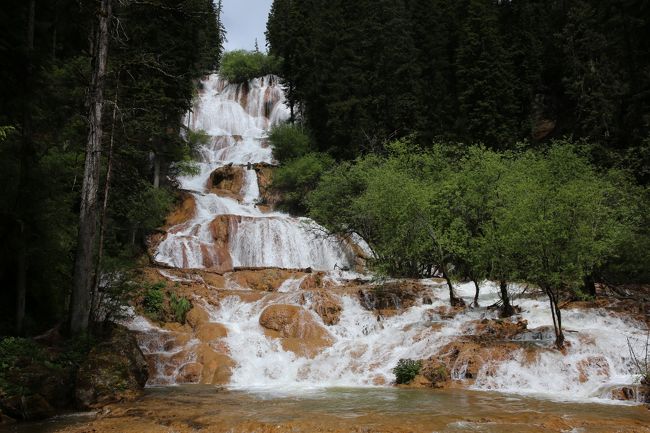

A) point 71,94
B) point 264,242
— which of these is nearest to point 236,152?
point 264,242

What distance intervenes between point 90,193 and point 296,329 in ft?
30.8

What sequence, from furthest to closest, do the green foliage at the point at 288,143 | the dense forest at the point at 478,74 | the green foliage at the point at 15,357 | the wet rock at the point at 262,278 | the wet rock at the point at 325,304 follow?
the green foliage at the point at 288,143 → the dense forest at the point at 478,74 → the wet rock at the point at 262,278 → the wet rock at the point at 325,304 → the green foliage at the point at 15,357

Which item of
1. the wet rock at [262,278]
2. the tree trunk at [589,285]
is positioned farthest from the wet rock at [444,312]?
the wet rock at [262,278]

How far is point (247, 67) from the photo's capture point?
69438 millimetres

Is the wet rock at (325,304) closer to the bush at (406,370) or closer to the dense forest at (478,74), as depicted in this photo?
the bush at (406,370)

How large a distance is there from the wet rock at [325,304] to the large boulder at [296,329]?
624mm

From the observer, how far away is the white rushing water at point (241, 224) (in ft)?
105

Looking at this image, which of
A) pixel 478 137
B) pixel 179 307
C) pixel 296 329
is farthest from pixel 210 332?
pixel 478 137

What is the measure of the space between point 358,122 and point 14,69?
3369 cm

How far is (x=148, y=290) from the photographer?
66.7ft

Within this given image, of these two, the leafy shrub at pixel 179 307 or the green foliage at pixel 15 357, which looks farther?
the leafy shrub at pixel 179 307

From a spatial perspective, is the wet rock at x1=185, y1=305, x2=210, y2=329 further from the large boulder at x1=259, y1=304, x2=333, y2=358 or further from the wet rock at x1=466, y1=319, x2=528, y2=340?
the wet rock at x1=466, y1=319, x2=528, y2=340

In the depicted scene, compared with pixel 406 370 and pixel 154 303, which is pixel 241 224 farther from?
pixel 406 370

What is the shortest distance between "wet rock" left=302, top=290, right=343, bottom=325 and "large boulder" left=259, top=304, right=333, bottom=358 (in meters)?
0.62
